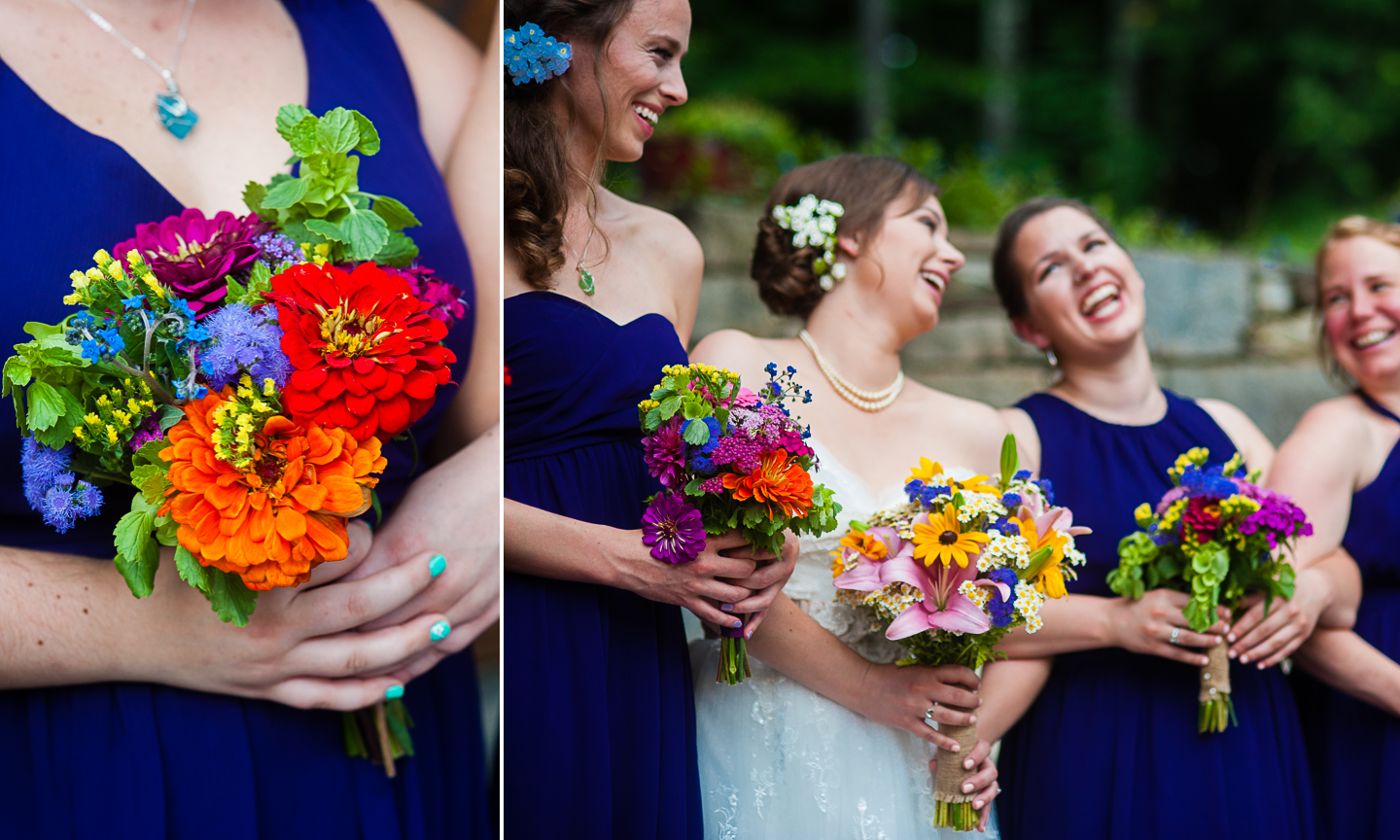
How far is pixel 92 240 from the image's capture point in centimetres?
152

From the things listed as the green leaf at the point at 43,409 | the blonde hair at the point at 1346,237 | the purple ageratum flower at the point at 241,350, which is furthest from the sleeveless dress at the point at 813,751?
the blonde hair at the point at 1346,237

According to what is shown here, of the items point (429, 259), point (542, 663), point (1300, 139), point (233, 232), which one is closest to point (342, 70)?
point (429, 259)

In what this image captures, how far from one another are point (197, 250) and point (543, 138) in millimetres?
592

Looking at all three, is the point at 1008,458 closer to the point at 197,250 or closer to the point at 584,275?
the point at 584,275

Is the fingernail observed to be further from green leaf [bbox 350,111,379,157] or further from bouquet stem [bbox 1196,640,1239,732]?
bouquet stem [bbox 1196,640,1239,732]

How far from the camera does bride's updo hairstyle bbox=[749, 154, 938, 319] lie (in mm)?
2270

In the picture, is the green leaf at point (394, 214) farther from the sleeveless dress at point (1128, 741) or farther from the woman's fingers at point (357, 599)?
the sleeveless dress at point (1128, 741)

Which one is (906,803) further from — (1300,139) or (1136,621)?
(1300,139)

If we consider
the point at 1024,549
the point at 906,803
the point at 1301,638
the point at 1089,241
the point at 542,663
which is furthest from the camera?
the point at 1089,241

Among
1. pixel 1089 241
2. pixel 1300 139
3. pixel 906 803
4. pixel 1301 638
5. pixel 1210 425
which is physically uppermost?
pixel 1300 139

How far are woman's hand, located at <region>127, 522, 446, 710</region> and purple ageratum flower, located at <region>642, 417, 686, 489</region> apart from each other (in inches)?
15.8

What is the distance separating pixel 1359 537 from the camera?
253 centimetres

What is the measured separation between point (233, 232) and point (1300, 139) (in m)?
8.00

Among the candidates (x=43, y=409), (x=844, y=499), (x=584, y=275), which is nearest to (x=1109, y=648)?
(x=844, y=499)
